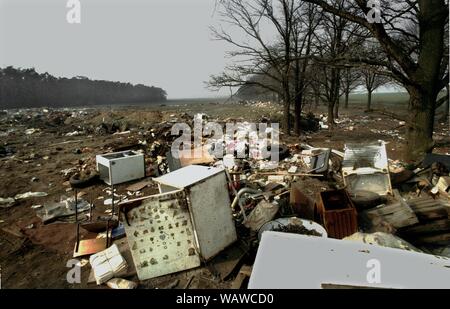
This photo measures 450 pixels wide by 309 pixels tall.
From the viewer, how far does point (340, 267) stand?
1642 millimetres

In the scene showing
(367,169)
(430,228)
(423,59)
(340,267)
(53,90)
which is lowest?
(430,228)

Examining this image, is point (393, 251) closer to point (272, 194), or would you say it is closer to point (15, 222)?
point (272, 194)

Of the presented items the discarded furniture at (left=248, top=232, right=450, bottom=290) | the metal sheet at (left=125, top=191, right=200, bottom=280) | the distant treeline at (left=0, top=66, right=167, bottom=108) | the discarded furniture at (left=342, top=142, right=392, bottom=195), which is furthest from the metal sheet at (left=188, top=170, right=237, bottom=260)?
the distant treeline at (left=0, top=66, right=167, bottom=108)

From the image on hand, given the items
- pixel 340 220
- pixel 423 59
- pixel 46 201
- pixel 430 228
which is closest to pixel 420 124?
pixel 423 59

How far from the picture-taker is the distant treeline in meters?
44.1

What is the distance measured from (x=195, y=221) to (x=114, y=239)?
1900mm

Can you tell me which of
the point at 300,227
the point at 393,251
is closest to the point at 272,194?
the point at 300,227

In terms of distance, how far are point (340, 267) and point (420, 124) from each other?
17.1 ft

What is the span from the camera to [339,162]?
272 inches

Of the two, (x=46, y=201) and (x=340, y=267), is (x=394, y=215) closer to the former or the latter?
(x=340, y=267)

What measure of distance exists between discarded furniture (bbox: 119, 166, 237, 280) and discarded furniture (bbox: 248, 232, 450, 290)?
5.86 ft

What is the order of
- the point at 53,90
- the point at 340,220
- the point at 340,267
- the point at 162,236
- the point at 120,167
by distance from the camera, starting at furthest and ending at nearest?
the point at 53,90
the point at 120,167
the point at 340,220
the point at 162,236
the point at 340,267
